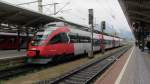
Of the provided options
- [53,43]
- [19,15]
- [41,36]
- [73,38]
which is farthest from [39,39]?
[73,38]

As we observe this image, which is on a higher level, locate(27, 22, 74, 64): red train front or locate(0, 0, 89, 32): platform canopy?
locate(0, 0, 89, 32): platform canopy

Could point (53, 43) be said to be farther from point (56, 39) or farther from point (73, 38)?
point (73, 38)

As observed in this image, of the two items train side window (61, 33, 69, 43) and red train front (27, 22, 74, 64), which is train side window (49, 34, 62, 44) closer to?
red train front (27, 22, 74, 64)

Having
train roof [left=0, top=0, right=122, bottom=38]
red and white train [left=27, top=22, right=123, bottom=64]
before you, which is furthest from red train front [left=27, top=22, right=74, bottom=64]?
train roof [left=0, top=0, right=122, bottom=38]

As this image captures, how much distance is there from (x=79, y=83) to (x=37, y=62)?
7301mm

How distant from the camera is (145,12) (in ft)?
146

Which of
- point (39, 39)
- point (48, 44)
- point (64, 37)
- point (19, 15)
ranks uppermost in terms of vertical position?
point (19, 15)

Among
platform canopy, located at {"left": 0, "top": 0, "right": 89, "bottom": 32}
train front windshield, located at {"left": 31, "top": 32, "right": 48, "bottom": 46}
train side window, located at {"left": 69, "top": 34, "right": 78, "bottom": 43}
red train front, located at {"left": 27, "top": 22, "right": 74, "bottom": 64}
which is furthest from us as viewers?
train side window, located at {"left": 69, "top": 34, "right": 78, "bottom": 43}

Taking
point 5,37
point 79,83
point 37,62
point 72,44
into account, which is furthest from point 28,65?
point 5,37

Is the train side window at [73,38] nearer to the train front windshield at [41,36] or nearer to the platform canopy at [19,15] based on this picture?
the platform canopy at [19,15]

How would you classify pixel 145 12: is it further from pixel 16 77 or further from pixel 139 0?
pixel 16 77

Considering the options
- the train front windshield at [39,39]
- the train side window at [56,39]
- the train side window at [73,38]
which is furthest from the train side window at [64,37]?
the train front windshield at [39,39]

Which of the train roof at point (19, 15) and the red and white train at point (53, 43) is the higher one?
the train roof at point (19, 15)

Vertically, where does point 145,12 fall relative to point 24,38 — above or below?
above
